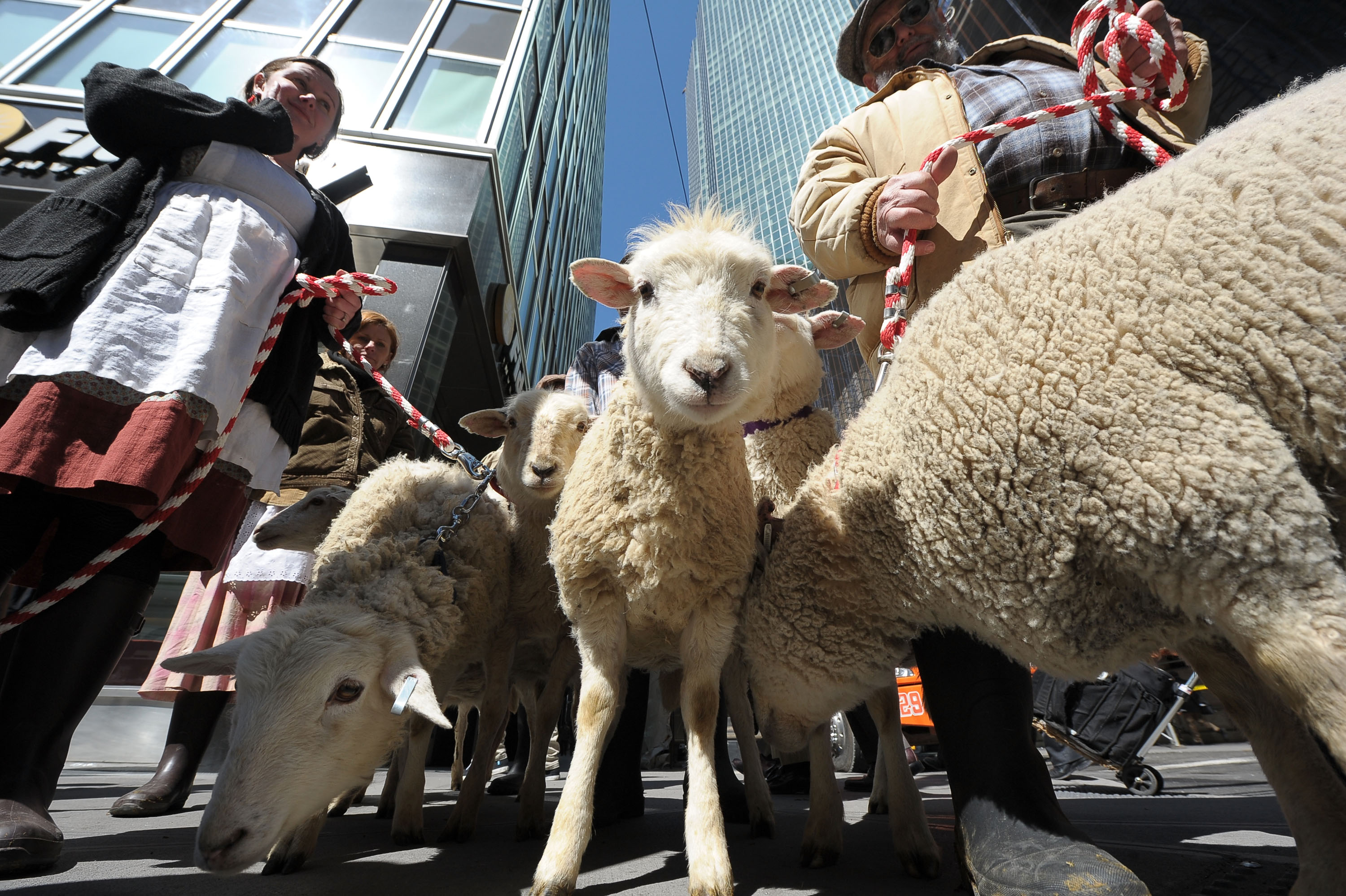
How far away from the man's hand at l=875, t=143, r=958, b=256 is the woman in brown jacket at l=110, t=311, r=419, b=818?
2060 millimetres

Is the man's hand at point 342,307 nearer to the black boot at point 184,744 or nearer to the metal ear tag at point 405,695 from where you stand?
the metal ear tag at point 405,695

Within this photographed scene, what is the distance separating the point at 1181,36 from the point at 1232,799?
10.0 feet

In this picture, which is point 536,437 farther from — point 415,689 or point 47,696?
point 47,696

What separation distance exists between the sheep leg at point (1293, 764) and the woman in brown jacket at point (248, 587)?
270 centimetres

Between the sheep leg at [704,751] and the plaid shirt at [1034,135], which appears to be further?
the plaid shirt at [1034,135]

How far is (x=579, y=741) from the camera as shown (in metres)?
1.51

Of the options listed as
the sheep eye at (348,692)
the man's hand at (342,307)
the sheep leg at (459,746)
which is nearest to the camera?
the sheep eye at (348,692)

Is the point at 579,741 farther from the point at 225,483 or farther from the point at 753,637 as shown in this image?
the point at 225,483

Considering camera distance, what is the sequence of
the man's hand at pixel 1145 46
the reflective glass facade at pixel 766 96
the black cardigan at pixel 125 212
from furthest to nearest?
the reflective glass facade at pixel 766 96 < the man's hand at pixel 1145 46 < the black cardigan at pixel 125 212

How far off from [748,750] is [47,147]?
346 inches

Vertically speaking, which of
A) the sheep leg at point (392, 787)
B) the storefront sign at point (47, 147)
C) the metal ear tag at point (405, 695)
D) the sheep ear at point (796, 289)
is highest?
the storefront sign at point (47, 147)

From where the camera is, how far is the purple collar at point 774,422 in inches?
94.6

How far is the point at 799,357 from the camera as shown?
2381 millimetres

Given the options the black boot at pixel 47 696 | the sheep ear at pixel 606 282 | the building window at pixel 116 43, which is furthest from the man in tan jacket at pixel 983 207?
the building window at pixel 116 43
